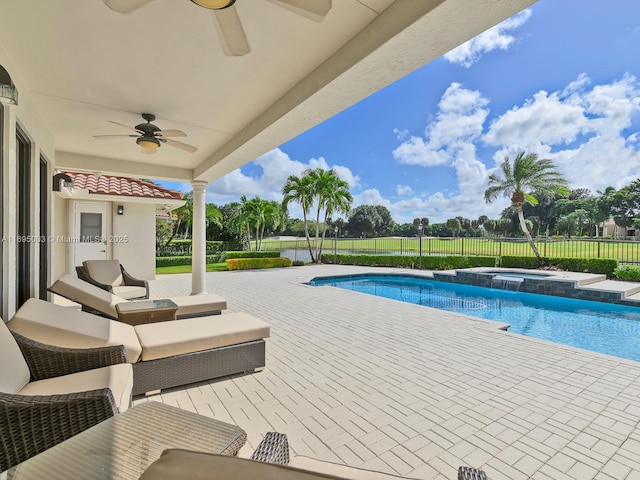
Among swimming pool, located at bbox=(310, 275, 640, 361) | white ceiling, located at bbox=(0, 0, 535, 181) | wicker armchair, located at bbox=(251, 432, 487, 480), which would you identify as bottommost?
swimming pool, located at bbox=(310, 275, 640, 361)

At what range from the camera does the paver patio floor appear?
2.08 metres

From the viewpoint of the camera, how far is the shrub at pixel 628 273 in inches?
383

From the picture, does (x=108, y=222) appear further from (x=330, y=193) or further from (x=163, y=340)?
(x=330, y=193)

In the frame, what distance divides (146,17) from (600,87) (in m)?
39.6

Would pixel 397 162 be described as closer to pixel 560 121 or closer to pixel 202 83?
pixel 560 121

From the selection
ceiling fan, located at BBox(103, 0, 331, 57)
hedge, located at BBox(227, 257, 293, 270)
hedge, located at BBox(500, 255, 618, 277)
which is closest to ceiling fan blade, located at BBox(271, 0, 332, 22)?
ceiling fan, located at BBox(103, 0, 331, 57)

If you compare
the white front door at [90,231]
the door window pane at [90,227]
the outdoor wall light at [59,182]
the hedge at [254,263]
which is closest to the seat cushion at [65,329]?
the outdoor wall light at [59,182]

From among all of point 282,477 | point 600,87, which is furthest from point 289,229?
point 600,87

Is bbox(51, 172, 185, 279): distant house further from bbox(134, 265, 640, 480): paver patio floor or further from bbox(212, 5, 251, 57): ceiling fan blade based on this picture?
bbox(212, 5, 251, 57): ceiling fan blade

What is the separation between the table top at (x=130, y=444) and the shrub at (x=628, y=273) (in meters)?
12.8

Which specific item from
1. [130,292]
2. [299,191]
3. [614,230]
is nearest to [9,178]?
[130,292]

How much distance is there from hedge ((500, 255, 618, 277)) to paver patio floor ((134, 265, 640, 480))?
911 centimetres

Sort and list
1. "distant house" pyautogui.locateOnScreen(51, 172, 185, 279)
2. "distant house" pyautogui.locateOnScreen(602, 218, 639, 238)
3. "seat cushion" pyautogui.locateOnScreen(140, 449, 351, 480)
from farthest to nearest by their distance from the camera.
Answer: "distant house" pyautogui.locateOnScreen(602, 218, 639, 238), "distant house" pyautogui.locateOnScreen(51, 172, 185, 279), "seat cushion" pyautogui.locateOnScreen(140, 449, 351, 480)

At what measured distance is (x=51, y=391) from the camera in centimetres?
197
